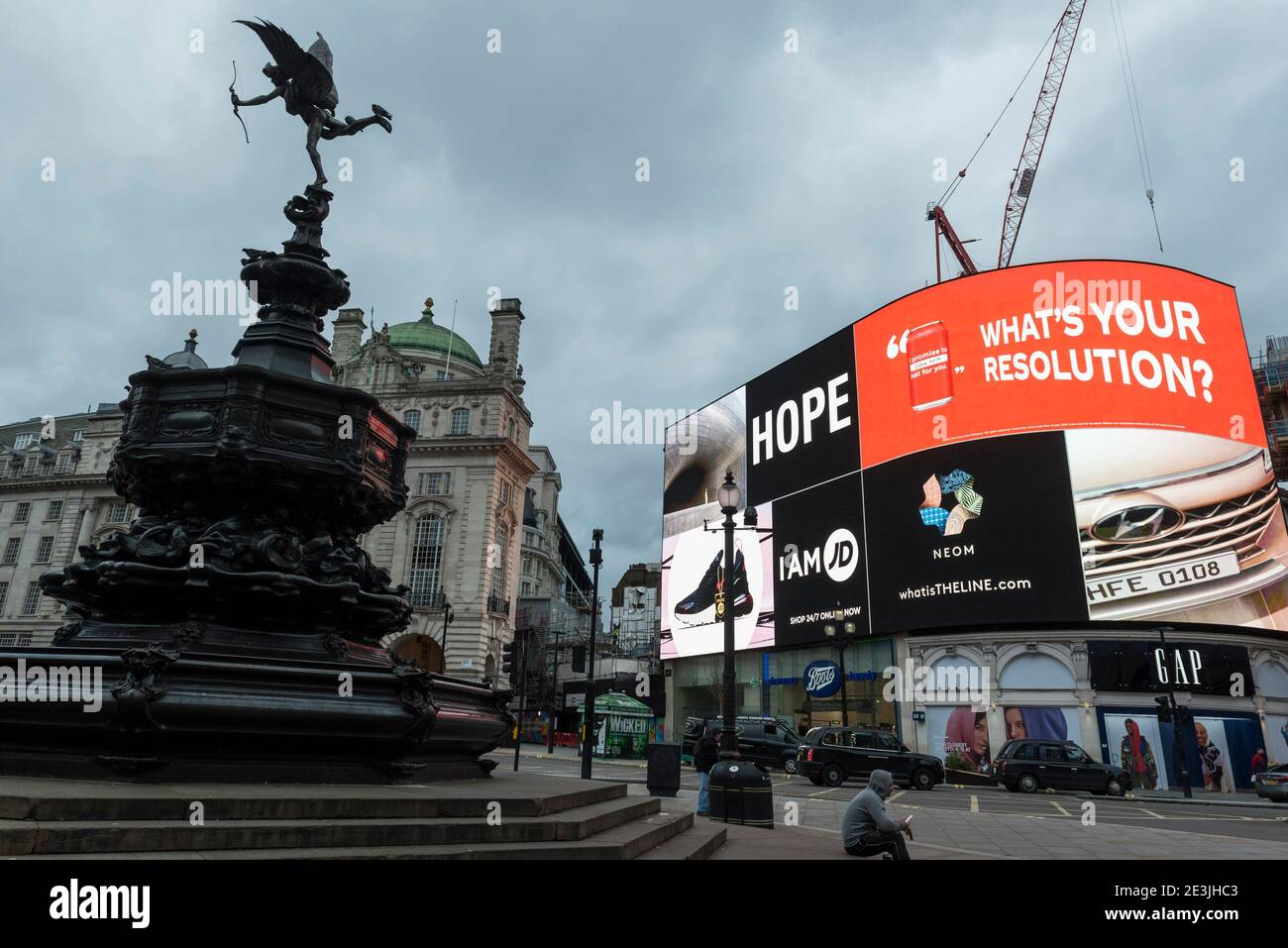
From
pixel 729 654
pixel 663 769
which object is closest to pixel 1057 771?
pixel 663 769

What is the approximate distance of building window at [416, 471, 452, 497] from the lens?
5300 centimetres

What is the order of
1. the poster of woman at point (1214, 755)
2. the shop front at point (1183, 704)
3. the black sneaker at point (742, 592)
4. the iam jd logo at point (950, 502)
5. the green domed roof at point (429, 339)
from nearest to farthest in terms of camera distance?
the poster of woman at point (1214, 755)
the shop front at point (1183, 704)
the iam jd logo at point (950, 502)
the black sneaker at point (742, 592)
the green domed roof at point (429, 339)

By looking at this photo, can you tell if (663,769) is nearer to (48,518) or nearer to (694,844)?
(694,844)

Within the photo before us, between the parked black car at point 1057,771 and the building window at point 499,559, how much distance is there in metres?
33.6

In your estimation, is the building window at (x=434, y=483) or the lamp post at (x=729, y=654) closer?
the lamp post at (x=729, y=654)

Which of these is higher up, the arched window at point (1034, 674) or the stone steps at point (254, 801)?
Answer: the arched window at point (1034, 674)

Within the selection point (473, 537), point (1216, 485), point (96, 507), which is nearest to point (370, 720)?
point (1216, 485)

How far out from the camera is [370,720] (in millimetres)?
6855

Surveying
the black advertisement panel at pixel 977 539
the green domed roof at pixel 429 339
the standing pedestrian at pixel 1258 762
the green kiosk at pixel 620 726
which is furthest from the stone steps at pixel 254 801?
the green domed roof at pixel 429 339

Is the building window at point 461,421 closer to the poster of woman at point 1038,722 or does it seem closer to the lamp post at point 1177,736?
the poster of woman at point 1038,722

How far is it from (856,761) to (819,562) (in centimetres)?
1953

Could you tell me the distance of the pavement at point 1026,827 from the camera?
1053 centimetres
